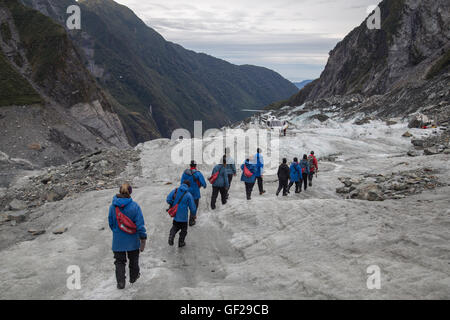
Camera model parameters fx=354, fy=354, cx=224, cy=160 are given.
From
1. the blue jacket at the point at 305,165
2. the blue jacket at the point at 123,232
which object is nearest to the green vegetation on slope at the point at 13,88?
the blue jacket at the point at 305,165

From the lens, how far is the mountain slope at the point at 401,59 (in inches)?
1796

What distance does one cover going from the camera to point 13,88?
4919 centimetres

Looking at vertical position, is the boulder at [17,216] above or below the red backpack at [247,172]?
below

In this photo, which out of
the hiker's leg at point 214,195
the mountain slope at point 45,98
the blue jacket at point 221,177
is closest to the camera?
the blue jacket at point 221,177

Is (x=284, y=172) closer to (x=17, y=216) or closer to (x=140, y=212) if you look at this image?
(x=140, y=212)

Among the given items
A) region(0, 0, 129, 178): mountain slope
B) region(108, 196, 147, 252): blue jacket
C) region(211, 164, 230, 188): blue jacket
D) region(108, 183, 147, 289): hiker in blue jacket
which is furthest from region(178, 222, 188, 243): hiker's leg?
region(0, 0, 129, 178): mountain slope

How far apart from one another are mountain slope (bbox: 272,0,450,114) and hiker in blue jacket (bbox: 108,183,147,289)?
41.3 m

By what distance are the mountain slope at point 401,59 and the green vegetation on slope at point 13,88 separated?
47.3 meters

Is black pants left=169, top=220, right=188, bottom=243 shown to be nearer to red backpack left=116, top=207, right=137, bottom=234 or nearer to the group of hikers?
the group of hikers

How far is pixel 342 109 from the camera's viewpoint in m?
60.0

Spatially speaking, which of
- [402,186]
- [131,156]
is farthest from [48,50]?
[402,186]

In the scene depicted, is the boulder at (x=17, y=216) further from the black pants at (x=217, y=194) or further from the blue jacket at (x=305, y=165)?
the blue jacket at (x=305, y=165)

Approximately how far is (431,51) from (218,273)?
66.9m

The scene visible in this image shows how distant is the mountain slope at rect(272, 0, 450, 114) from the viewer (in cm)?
4562
